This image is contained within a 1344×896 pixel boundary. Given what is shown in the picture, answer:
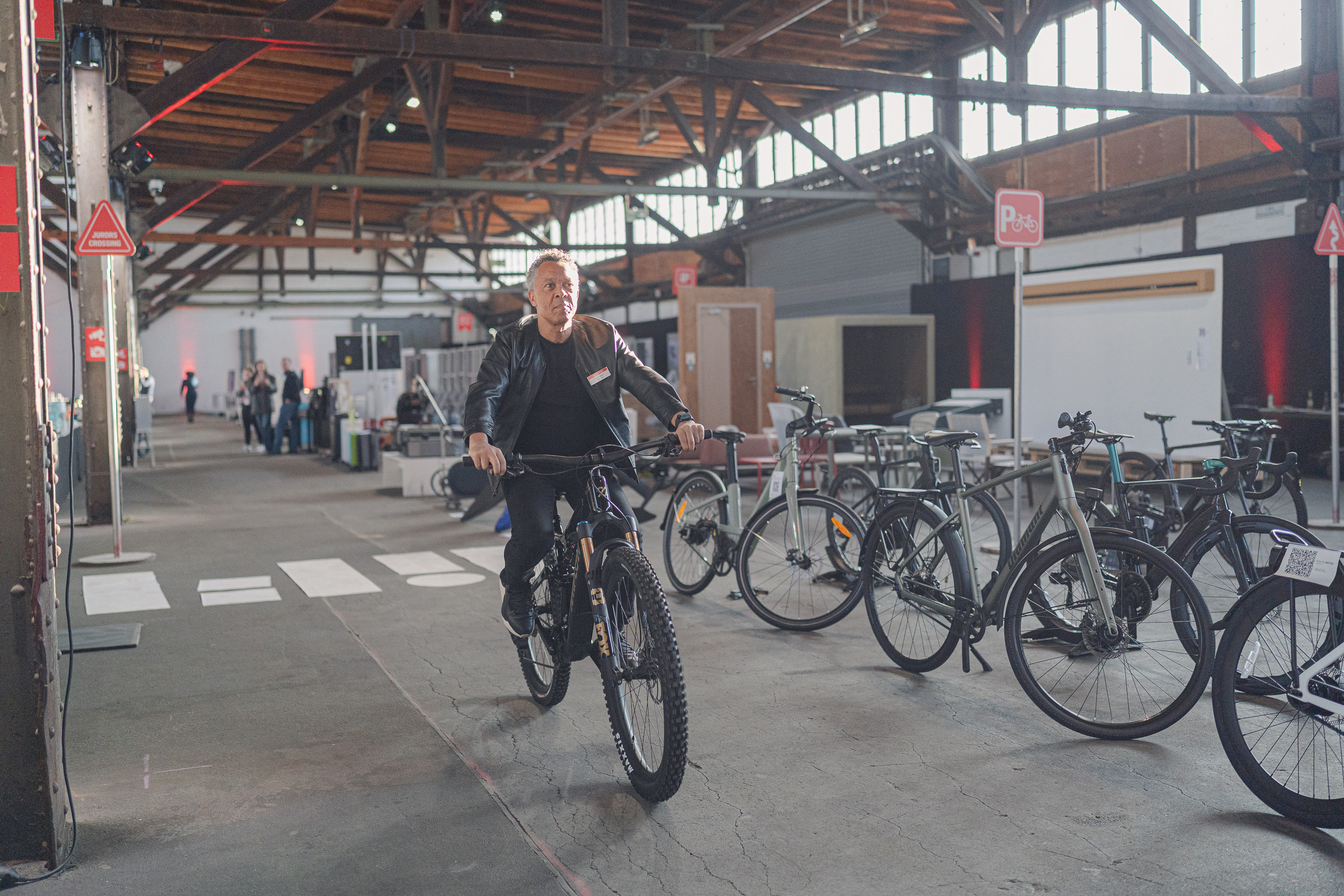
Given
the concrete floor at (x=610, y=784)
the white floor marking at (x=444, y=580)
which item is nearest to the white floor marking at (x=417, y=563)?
the white floor marking at (x=444, y=580)

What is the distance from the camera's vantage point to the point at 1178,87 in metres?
11.8

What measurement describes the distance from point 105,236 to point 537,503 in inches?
211

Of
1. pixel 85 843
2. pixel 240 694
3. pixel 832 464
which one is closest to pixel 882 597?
pixel 240 694

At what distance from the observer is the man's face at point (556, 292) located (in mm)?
3449

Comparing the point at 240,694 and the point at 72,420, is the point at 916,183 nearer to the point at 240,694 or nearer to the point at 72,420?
the point at 72,420

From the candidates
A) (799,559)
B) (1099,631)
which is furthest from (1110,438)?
(799,559)

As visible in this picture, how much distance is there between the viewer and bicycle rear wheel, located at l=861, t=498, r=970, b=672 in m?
4.05

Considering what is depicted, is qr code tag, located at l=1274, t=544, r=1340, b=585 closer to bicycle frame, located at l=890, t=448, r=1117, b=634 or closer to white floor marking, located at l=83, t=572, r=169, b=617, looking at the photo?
bicycle frame, located at l=890, t=448, r=1117, b=634

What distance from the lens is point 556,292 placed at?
3451 millimetres

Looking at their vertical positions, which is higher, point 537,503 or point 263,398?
point 263,398

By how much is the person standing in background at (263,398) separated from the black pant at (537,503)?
1604 cm

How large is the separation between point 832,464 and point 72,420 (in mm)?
6742

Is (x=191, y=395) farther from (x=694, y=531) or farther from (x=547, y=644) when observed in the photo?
(x=547, y=644)

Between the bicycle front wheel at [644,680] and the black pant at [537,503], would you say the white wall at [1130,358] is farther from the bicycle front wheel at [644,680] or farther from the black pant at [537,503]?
the bicycle front wheel at [644,680]
